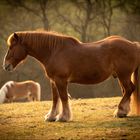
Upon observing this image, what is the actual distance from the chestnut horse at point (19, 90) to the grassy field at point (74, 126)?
8412 millimetres

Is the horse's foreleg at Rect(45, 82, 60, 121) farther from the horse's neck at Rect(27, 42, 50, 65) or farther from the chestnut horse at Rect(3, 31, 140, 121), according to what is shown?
the horse's neck at Rect(27, 42, 50, 65)

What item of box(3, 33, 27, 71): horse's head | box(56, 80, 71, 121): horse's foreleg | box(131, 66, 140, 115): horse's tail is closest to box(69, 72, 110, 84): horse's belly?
box(56, 80, 71, 121): horse's foreleg

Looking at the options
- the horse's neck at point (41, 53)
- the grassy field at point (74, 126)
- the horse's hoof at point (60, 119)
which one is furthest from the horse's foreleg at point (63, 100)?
the horse's neck at point (41, 53)

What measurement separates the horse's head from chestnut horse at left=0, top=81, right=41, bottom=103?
9.56 metres

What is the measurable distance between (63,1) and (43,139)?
34.1 feet

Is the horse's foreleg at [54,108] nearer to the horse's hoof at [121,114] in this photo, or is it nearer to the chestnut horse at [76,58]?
the chestnut horse at [76,58]

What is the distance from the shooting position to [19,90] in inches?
707

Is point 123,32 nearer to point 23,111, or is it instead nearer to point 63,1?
point 63,1

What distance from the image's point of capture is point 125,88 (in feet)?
24.2

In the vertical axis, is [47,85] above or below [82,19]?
below

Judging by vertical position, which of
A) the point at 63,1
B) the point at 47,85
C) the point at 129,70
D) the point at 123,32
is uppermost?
the point at 63,1

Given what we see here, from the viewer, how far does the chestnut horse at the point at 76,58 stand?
282 inches

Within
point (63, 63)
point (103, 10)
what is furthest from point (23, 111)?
point (103, 10)

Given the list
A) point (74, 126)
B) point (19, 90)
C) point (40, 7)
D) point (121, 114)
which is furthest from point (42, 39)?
point (19, 90)
